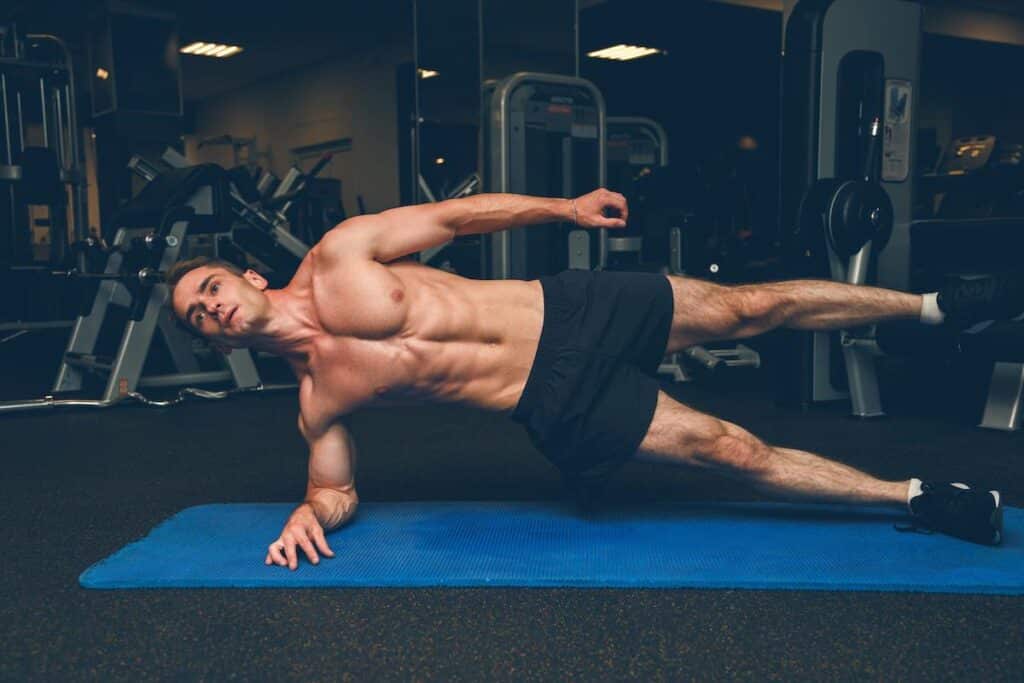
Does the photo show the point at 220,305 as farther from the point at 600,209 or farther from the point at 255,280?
the point at 600,209

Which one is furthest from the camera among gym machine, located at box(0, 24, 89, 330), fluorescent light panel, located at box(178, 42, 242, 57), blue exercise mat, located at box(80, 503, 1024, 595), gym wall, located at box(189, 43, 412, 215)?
fluorescent light panel, located at box(178, 42, 242, 57)

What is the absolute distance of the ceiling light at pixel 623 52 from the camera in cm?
871

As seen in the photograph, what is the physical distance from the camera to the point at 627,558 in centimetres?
174

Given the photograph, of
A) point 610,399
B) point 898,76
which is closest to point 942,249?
point 898,76

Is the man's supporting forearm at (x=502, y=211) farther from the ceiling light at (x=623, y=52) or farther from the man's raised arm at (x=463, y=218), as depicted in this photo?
the ceiling light at (x=623, y=52)

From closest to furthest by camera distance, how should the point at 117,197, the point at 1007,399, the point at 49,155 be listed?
the point at 1007,399 < the point at 49,155 < the point at 117,197

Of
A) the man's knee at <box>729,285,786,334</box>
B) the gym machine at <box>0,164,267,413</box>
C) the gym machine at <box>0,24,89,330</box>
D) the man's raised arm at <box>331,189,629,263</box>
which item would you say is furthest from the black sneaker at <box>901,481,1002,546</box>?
the gym machine at <box>0,24,89,330</box>

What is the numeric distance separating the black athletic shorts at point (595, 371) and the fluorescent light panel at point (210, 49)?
8.01 m

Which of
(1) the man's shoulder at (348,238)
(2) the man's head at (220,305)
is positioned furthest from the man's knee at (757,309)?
(2) the man's head at (220,305)

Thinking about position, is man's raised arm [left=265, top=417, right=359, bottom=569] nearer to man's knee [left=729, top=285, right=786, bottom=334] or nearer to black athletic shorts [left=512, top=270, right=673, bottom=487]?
black athletic shorts [left=512, top=270, right=673, bottom=487]

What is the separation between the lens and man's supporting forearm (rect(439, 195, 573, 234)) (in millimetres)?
1994

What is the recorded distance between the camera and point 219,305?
6.10ft

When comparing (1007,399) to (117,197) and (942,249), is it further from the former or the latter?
(117,197)

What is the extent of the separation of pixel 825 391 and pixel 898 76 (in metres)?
1.33
